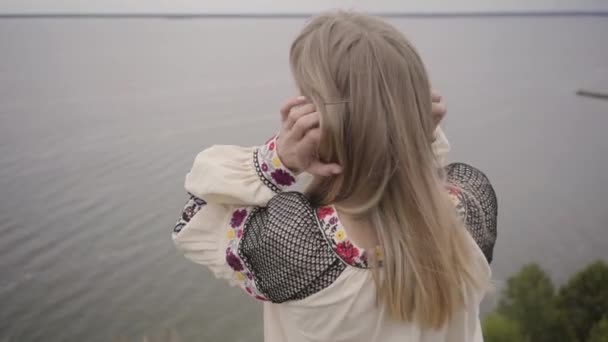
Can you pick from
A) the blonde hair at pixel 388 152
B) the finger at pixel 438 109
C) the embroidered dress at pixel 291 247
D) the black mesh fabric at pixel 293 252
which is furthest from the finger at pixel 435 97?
the black mesh fabric at pixel 293 252

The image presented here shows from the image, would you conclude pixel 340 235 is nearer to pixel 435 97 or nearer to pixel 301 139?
pixel 301 139

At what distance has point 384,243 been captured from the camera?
1.01 metres

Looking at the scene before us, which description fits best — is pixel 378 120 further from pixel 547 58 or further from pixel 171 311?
pixel 547 58

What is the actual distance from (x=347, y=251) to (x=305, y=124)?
0.93ft

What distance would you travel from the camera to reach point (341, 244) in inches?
39.2

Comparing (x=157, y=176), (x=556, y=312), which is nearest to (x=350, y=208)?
(x=556, y=312)

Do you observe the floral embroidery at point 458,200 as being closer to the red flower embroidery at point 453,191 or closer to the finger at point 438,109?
the red flower embroidery at point 453,191

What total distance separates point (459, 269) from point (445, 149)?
441 mm

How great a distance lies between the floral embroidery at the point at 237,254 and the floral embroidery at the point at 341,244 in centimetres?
21

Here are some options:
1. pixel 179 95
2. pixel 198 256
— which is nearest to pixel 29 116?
pixel 179 95

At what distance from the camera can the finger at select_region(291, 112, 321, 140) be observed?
99 centimetres

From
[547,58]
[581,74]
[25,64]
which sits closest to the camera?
[25,64]

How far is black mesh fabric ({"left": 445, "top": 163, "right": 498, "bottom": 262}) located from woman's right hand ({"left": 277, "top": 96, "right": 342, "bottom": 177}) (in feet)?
1.31

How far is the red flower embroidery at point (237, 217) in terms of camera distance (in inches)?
44.4
